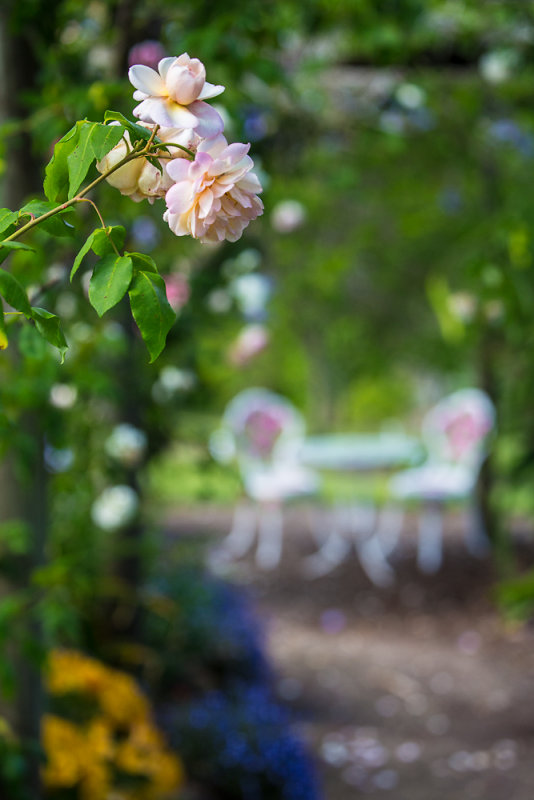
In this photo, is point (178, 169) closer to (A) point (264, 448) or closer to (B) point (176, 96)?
(B) point (176, 96)

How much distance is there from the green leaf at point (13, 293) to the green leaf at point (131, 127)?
0.13 m

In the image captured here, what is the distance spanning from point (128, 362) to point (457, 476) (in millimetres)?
3781

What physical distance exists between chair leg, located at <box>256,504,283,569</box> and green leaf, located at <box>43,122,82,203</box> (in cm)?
534

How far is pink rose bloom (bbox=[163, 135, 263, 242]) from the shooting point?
596 millimetres

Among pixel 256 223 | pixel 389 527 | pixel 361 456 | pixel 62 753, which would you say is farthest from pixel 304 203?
pixel 389 527

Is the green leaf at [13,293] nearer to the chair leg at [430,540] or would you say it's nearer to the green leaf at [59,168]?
the green leaf at [59,168]

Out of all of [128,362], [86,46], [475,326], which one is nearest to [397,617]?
[475,326]

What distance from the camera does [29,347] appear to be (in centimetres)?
101

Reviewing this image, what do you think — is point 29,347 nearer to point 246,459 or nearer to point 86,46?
point 86,46

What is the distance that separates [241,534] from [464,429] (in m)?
1.96

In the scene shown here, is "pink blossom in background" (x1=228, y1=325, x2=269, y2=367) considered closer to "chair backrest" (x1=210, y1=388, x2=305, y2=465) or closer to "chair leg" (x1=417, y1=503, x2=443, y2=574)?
"chair leg" (x1=417, y1=503, x2=443, y2=574)

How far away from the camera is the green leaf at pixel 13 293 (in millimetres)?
610

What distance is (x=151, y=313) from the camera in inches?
24.2

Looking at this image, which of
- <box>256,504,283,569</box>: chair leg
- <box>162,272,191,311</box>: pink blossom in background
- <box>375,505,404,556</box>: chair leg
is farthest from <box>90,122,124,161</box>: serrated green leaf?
<box>375,505,404,556</box>: chair leg
